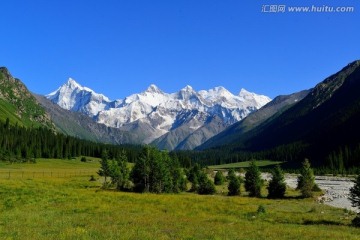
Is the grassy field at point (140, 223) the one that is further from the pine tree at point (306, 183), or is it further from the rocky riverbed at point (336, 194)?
the pine tree at point (306, 183)

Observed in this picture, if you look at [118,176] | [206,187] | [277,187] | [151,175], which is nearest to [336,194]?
[277,187]

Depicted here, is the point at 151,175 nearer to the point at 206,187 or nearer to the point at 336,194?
the point at 206,187

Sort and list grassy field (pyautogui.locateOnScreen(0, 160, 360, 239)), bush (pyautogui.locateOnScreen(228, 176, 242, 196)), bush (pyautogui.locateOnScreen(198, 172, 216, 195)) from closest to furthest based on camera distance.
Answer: grassy field (pyautogui.locateOnScreen(0, 160, 360, 239)), bush (pyautogui.locateOnScreen(228, 176, 242, 196)), bush (pyautogui.locateOnScreen(198, 172, 216, 195))

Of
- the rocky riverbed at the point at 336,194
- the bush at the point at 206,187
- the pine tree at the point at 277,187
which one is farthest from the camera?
the bush at the point at 206,187

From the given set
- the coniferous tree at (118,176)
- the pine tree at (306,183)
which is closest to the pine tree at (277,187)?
the pine tree at (306,183)

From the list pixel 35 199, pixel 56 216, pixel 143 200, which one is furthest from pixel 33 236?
pixel 143 200

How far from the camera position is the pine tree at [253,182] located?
93125 mm

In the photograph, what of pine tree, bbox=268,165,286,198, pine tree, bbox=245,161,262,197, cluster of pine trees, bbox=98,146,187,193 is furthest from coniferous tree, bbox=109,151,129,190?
pine tree, bbox=268,165,286,198

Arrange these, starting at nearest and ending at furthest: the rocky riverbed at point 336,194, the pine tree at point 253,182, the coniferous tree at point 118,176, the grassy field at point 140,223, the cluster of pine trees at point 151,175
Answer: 1. the grassy field at point 140,223
2. the rocky riverbed at point 336,194
3. the cluster of pine trees at point 151,175
4. the pine tree at point 253,182
5. the coniferous tree at point 118,176

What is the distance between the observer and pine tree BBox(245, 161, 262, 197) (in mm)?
93125

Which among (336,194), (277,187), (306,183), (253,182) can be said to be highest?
(253,182)

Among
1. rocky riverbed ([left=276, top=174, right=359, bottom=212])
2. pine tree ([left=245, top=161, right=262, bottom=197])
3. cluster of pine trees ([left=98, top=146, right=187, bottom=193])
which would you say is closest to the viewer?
rocky riverbed ([left=276, top=174, right=359, bottom=212])

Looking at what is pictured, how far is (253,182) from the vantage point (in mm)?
94000

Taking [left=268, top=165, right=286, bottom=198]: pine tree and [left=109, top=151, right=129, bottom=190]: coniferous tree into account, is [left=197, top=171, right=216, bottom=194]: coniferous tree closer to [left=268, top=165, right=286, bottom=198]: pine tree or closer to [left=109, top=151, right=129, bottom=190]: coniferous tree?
[left=268, top=165, right=286, bottom=198]: pine tree
